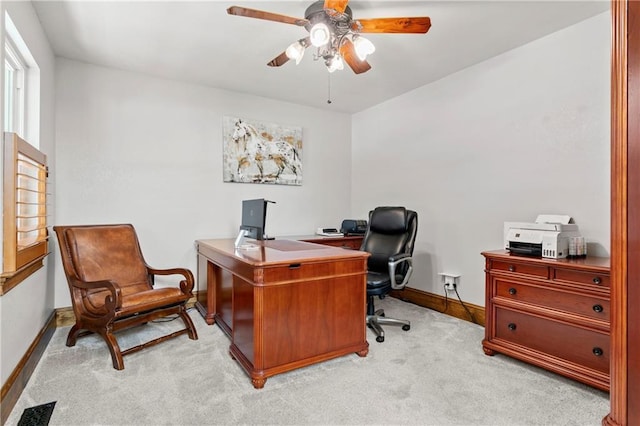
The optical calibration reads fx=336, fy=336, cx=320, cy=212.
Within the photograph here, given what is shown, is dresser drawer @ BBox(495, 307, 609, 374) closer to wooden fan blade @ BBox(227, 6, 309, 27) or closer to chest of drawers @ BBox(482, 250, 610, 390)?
chest of drawers @ BBox(482, 250, 610, 390)

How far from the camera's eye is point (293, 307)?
7.09ft

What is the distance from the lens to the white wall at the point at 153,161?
313cm

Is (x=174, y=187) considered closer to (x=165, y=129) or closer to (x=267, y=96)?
(x=165, y=129)

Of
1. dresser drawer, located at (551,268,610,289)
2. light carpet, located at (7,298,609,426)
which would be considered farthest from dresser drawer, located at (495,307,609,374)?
dresser drawer, located at (551,268,610,289)

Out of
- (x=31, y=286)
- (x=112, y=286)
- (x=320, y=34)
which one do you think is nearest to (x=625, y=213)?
(x=320, y=34)

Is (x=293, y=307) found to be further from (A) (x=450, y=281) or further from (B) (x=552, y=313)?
(A) (x=450, y=281)

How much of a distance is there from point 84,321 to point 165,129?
199 centimetres

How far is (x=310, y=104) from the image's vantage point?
4367mm

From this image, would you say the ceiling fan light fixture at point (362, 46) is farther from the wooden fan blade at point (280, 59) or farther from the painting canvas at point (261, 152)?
the painting canvas at point (261, 152)

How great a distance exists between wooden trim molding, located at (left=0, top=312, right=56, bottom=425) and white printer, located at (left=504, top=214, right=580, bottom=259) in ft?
10.5

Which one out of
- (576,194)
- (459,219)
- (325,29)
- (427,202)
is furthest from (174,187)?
(576,194)

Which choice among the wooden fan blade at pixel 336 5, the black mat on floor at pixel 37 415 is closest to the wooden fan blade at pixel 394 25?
the wooden fan blade at pixel 336 5

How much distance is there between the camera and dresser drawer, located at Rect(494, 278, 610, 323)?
198cm

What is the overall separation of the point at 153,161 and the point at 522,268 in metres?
3.46
